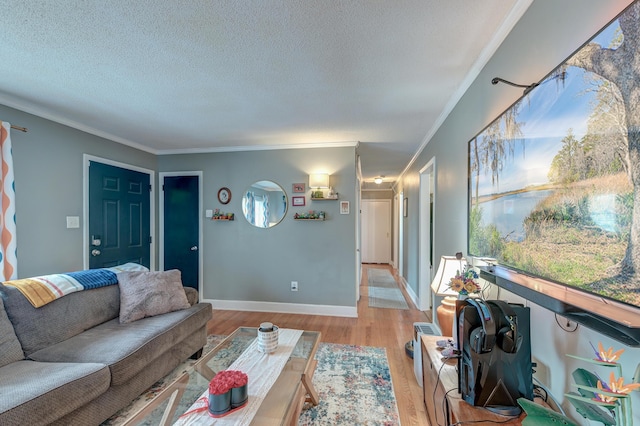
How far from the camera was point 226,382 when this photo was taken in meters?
1.21

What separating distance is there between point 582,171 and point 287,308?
349 centimetres

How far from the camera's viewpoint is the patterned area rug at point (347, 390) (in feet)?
5.66

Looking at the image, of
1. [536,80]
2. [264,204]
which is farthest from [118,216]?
[536,80]

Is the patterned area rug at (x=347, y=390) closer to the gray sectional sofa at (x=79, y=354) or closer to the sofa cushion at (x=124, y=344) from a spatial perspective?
the gray sectional sofa at (x=79, y=354)

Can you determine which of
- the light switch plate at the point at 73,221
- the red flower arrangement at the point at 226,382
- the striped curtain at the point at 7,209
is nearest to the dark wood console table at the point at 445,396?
the red flower arrangement at the point at 226,382

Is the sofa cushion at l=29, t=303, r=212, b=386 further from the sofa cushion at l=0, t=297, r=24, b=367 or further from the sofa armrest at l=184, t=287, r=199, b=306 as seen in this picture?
the sofa armrest at l=184, t=287, r=199, b=306

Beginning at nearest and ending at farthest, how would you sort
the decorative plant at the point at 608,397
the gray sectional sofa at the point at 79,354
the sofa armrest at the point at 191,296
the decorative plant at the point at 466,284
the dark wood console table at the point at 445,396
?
the decorative plant at the point at 608,397 → the dark wood console table at the point at 445,396 → the gray sectional sofa at the point at 79,354 → the decorative plant at the point at 466,284 → the sofa armrest at the point at 191,296

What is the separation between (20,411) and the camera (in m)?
1.17

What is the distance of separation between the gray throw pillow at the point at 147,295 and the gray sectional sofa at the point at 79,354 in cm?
7

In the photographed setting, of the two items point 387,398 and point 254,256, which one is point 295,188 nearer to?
point 254,256

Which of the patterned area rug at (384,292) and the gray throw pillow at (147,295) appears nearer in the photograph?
the gray throw pillow at (147,295)

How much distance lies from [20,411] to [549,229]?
2327mm

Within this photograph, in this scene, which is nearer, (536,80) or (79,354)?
(536,80)

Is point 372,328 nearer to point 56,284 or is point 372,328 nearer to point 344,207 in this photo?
point 344,207
